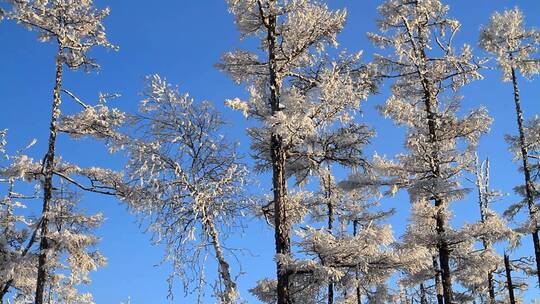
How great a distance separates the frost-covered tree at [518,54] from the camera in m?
23.6

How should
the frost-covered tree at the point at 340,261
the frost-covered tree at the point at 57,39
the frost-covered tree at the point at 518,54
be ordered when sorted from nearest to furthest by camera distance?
the frost-covered tree at the point at 340,261, the frost-covered tree at the point at 57,39, the frost-covered tree at the point at 518,54

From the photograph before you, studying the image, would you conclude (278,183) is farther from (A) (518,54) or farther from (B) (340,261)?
(A) (518,54)

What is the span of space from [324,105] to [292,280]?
3.79 metres

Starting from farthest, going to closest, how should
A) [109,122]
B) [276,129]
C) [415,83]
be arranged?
[415,83]
[109,122]
[276,129]

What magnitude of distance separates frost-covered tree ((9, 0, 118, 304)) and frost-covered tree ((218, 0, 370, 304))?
16.1 feet

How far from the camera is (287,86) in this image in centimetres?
1452

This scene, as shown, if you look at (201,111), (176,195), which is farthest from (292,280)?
(201,111)

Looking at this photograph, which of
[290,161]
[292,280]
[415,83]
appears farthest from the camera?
[415,83]

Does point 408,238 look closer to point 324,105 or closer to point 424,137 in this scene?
point 424,137

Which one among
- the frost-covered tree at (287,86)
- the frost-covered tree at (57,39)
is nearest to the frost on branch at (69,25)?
the frost-covered tree at (57,39)

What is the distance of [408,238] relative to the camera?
18844mm

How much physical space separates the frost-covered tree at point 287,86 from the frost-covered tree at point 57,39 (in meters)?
4.90

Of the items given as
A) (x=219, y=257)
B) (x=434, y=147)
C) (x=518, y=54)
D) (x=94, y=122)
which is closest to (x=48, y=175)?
(x=94, y=122)

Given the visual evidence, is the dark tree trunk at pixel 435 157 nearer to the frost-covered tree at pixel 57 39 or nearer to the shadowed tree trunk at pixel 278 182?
the shadowed tree trunk at pixel 278 182
